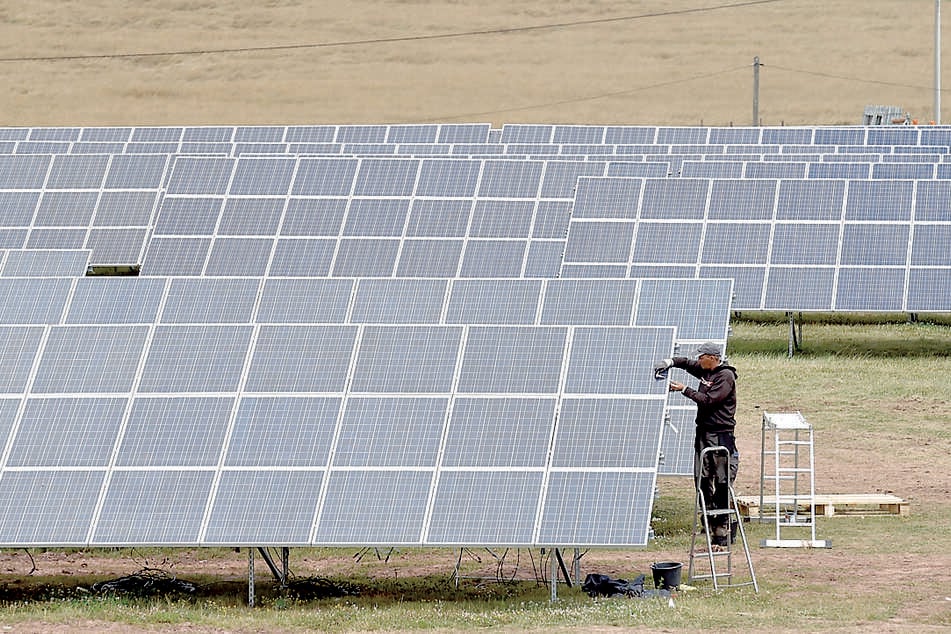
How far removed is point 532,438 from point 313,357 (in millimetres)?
2302

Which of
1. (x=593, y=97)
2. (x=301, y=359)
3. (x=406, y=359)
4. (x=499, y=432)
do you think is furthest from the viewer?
(x=593, y=97)

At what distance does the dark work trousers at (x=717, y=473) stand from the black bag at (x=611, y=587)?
117cm

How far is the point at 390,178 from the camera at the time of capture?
31625 millimetres

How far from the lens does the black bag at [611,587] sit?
1418 cm

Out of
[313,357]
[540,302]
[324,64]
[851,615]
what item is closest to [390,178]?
[540,302]

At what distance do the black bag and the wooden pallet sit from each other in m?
3.86

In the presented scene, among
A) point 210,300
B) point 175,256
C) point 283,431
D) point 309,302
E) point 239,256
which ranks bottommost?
point 283,431

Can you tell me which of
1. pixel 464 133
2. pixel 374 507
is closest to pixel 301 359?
pixel 374 507

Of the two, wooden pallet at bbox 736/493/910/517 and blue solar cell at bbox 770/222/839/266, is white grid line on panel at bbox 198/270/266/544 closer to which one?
wooden pallet at bbox 736/493/910/517

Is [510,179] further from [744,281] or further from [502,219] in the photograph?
[744,281]

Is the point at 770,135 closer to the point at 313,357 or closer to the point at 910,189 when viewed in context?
the point at 910,189

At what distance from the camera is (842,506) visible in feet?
59.5

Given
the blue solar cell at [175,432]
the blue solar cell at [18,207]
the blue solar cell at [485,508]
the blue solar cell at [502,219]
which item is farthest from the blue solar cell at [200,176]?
the blue solar cell at [485,508]

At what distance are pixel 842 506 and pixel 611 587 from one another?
4.86 metres
